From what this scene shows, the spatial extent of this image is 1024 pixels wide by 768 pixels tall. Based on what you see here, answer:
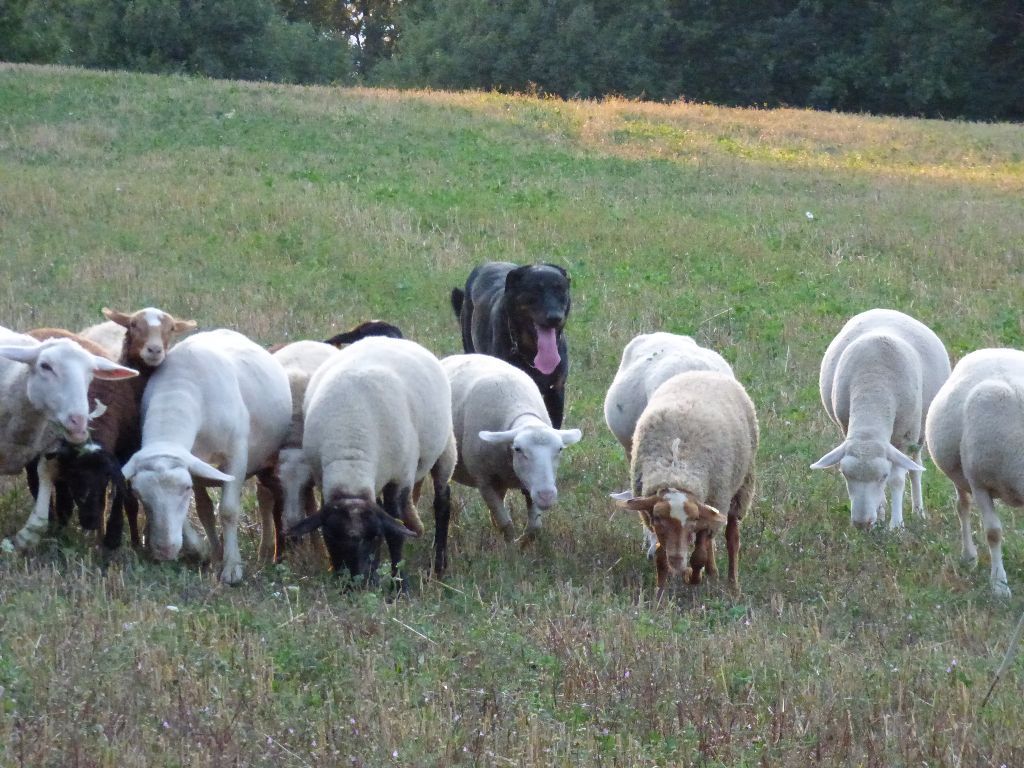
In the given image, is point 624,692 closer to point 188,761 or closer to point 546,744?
point 546,744

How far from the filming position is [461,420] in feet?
31.9

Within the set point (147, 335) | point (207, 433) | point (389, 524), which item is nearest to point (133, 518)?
point (207, 433)

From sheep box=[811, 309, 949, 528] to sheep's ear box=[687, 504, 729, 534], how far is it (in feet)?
4.46

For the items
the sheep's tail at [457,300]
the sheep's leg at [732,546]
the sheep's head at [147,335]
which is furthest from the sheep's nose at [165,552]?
the sheep's tail at [457,300]

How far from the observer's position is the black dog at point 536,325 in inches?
449

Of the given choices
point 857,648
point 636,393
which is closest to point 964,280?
point 636,393

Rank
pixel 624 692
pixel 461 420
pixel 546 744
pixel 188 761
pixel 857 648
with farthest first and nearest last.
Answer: pixel 461 420, pixel 857 648, pixel 624 692, pixel 546 744, pixel 188 761

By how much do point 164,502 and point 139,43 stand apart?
4993 cm

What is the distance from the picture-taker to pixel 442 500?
878cm

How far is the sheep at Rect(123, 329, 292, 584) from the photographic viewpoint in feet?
24.5

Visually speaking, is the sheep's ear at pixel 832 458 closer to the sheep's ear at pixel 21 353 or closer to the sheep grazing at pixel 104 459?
the sheep grazing at pixel 104 459

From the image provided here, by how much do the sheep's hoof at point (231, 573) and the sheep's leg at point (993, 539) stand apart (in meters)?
4.47

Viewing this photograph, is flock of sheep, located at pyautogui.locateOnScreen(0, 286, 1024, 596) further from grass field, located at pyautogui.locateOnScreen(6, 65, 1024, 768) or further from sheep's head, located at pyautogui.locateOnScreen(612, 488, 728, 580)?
grass field, located at pyautogui.locateOnScreen(6, 65, 1024, 768)

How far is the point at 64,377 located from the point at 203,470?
0.93 meters
